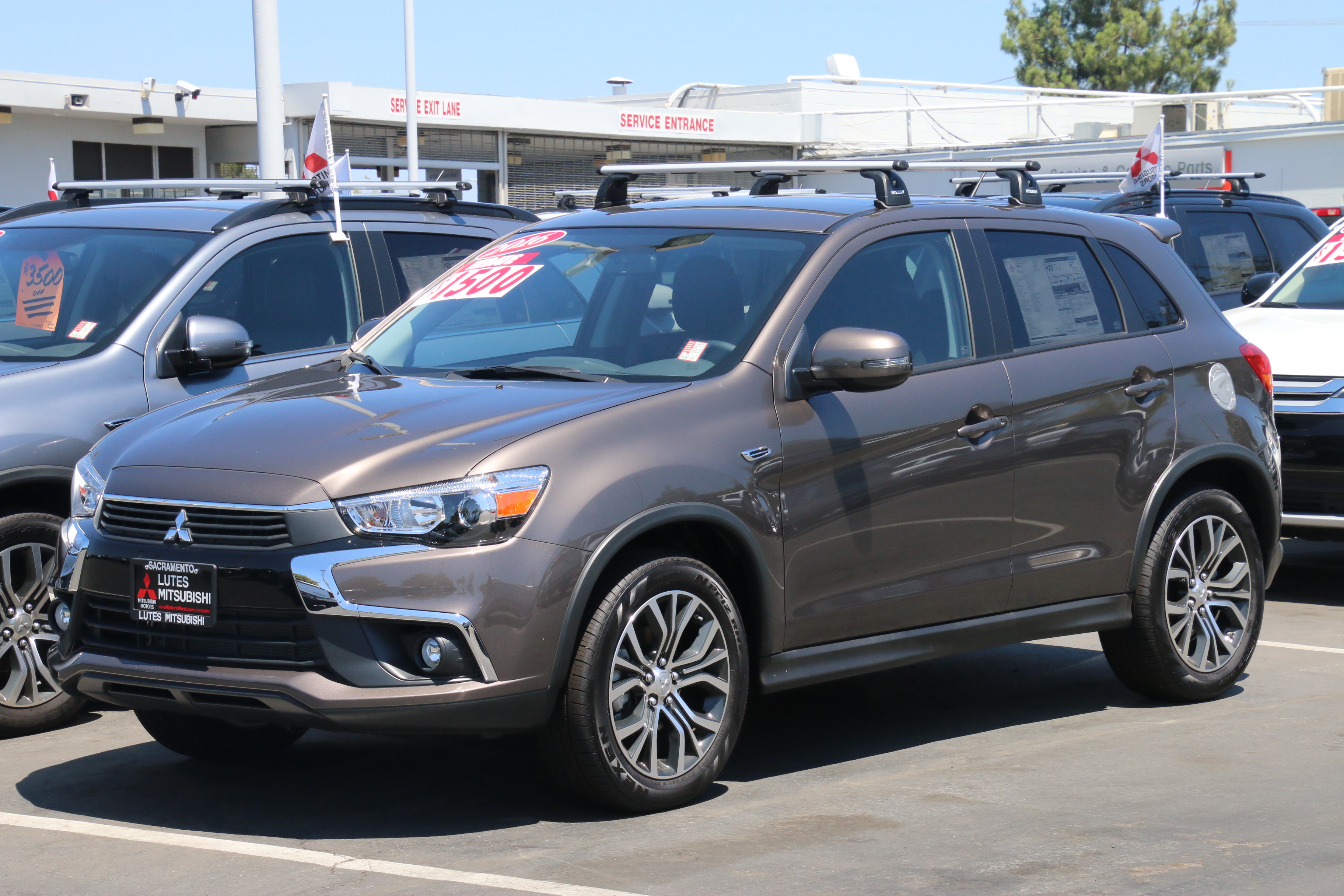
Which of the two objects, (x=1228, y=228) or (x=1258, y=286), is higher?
(x=1228, y=228)

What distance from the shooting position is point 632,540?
510 centimetres

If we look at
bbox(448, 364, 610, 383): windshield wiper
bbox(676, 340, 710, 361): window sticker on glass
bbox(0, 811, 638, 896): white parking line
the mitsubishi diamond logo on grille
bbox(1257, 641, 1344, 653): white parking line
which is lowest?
bbox(1257, 641, 1344, 653): white parking line

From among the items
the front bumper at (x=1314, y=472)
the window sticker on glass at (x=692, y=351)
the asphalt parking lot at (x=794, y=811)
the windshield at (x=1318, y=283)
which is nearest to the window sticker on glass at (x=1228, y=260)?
the windshield at (x=1318, y=283)

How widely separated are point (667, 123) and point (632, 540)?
101 ft

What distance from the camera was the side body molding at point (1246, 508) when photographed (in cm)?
660

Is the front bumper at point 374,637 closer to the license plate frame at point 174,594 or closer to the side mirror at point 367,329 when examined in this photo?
the license plate frame at point 174,594

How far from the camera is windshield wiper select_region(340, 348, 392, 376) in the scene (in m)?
6.02

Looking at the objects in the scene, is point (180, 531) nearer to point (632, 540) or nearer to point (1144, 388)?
point (632, 540)

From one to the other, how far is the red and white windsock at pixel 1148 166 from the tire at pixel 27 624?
8.76 meters

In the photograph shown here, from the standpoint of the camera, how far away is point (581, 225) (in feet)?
21.4

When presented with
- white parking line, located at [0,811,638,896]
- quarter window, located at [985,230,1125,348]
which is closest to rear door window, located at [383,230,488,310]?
quarter window, located at [985,230,1125,348]

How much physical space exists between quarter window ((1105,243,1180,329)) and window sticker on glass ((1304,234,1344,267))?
445 cm

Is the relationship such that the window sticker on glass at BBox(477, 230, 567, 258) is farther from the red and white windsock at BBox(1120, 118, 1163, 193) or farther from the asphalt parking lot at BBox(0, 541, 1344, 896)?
the red and white windsock at BBox(1120, 118, 1163, 193)

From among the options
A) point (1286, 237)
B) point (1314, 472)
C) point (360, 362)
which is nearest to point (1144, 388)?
point (1314, 472)
